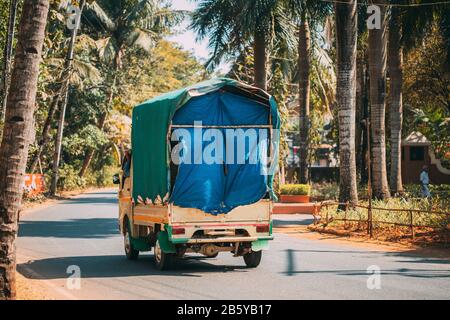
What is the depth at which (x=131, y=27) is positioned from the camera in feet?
188

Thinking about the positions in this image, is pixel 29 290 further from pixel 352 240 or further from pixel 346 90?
pixel 346 90

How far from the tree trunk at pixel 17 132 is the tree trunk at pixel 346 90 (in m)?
14.6

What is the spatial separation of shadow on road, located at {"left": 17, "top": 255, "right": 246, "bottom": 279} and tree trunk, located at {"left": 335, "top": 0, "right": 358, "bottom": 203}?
8999mm

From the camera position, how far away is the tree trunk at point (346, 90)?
23.6m

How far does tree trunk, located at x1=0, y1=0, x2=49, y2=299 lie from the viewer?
10227 millimetres

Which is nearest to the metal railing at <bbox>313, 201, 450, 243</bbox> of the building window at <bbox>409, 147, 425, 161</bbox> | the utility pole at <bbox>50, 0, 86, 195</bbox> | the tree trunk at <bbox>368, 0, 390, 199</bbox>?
the tree trunk at <bbox>368, 0, 390, 199</bbox>

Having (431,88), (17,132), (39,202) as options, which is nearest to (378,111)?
(431,88)

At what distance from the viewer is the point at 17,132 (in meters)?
10.2

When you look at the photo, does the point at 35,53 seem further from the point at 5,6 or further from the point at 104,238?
the point at 5,6

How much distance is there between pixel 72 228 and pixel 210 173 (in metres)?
11.4

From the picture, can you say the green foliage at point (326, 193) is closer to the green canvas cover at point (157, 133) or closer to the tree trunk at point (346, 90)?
the tree trunk at point (346, 90)

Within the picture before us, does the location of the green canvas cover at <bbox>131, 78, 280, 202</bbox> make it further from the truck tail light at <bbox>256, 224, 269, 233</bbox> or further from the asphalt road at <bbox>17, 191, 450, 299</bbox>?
the asphalt road at <bbox>17, 191, 450, 299</bbox>
